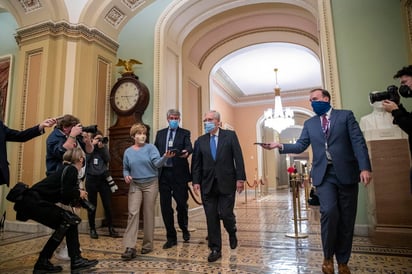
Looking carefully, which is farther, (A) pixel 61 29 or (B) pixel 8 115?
(B) pixel 8 115

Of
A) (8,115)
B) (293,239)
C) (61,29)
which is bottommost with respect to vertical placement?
(293,239)

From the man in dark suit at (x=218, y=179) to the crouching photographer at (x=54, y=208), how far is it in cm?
108

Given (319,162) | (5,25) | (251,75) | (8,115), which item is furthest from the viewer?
(251,75)

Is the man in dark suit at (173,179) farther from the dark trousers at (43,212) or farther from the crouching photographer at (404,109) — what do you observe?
the crouching photographer at (404,109)

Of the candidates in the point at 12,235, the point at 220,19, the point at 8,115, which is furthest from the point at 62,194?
the point at 220,19

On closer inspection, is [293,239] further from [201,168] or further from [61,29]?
[61,29]

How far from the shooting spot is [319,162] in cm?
229

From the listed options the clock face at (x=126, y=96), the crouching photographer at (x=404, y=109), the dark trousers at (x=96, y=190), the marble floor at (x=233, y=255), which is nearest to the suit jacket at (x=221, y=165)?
the marble floor at (x=233, y=255)

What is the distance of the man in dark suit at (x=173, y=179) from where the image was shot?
332cm

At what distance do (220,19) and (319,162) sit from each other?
4.65m

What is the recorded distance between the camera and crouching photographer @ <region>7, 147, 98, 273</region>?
2.25 m

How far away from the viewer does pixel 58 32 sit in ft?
15.7

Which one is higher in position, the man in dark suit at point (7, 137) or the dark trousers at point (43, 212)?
the man in dark suit at point (7, 137)

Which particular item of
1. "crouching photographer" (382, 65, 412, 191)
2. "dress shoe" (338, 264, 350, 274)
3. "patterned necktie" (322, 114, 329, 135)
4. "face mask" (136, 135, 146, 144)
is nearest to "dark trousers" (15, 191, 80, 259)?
"face mask" (136, 135, 146, 144)
